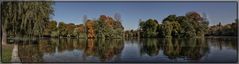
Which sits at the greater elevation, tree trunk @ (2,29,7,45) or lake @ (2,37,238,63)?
tree trunk @ (2,29,7,45)

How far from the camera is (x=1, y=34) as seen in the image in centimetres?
732

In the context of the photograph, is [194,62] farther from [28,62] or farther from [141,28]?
[28,62]

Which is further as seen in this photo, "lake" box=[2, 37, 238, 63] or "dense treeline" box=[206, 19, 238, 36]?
"lake" box=[2, 37, 238, 63]

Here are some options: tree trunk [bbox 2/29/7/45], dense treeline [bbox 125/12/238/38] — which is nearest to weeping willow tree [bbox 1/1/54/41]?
tree trunk [bbox 2/29/7/45]

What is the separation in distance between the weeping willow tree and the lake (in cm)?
16

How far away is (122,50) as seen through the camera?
7.48 m

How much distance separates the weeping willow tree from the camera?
24.2ft

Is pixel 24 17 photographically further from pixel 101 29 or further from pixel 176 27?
pixel 176 27

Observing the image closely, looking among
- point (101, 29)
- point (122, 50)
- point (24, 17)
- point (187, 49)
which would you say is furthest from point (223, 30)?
point (24, 17)

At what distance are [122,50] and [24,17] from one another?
1.29 m

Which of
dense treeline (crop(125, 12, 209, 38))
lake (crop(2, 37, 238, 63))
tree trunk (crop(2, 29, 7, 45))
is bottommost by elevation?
lake (crop(2, 37, 238, 63))

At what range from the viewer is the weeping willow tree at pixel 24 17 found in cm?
736

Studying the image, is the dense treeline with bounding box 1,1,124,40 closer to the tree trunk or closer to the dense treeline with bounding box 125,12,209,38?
the tree trunk

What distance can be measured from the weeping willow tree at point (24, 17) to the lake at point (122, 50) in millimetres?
→ 159
